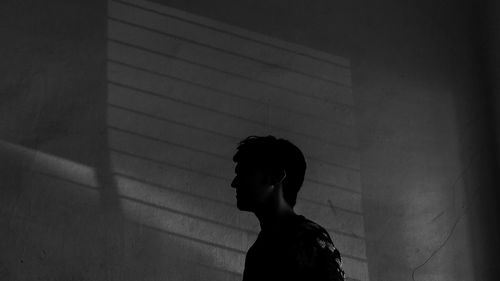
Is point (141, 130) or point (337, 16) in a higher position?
point (337, 16)

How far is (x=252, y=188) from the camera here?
2.35m

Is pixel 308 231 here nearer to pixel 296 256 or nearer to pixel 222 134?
pixel 296 256

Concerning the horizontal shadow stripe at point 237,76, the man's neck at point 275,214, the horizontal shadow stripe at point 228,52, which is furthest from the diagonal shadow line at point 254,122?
the man's neck at point 275,214

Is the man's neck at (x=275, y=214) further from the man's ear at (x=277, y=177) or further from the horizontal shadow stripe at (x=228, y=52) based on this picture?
the horizontal shadow stripe at (x=228, y=52)

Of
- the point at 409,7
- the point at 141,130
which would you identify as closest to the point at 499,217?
the point at 409,7

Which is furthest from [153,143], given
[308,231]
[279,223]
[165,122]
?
[308,231]

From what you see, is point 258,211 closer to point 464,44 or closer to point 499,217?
point 499,217

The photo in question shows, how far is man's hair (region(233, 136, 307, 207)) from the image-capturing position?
2.33 meters

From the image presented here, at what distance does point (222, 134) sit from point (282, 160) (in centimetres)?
169

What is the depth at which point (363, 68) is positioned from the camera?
4293mm

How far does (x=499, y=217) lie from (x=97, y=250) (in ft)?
8.00

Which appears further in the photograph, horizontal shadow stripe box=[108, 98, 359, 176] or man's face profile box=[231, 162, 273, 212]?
horizontal shadow stripe box=[108, 98, 359, 176]

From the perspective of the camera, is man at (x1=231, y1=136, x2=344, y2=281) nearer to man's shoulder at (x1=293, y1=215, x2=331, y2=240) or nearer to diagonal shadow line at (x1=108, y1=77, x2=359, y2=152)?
man's shoulder at (x1=293, y1=215, x2=331, y2=240)

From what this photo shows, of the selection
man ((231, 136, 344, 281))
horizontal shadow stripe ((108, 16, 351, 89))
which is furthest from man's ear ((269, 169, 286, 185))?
horizontal shadow stripe ((108, 16, 351, 89))
